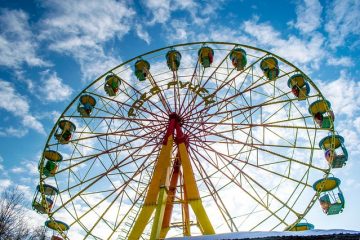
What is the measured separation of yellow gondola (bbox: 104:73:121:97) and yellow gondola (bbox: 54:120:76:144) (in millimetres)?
2529

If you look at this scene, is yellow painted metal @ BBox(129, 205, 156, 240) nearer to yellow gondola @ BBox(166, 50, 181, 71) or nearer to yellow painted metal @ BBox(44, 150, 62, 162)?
yellow painted metal @ BBox(44, 150, 62, 162)

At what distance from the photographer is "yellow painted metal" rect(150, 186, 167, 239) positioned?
9.44 meters

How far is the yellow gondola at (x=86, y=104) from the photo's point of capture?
15766 mm

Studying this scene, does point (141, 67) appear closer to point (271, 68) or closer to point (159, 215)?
point (271, 68)

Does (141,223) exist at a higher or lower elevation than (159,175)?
lower

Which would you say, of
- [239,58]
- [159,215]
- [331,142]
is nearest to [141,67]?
[239,58]

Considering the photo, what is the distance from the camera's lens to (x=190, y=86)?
15227 millimetres

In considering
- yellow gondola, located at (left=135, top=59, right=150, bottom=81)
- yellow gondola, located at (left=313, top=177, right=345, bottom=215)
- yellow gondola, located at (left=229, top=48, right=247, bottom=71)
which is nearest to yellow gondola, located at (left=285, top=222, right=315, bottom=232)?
yellow gondola, located at (left=313, top=177, right=345, bottom=215)

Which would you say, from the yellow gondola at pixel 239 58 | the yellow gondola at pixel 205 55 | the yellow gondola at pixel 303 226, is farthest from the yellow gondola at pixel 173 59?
the yellow gondola at pixel 303 226

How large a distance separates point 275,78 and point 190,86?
13.6ft

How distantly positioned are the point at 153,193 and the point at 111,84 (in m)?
6.90

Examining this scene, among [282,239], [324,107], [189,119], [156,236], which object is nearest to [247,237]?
[282,239]

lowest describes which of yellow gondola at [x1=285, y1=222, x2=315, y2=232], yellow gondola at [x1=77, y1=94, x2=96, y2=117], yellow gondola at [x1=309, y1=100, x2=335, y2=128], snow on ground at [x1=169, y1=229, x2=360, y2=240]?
snow on ground at [x1=169, y1=229, x2=360, y2=240]

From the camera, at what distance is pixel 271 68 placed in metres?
15.3
